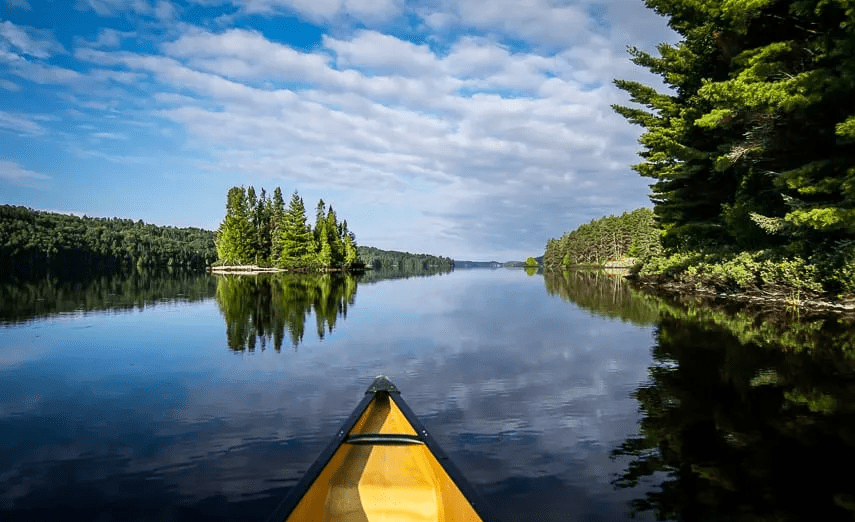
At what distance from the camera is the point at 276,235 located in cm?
9962

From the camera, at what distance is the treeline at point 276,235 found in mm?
92750

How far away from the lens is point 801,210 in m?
16.5

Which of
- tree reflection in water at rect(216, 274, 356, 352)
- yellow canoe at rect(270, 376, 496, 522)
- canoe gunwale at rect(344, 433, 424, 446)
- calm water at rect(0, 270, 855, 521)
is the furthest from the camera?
tree reflection in water at rect(216, 274, 356, 352)

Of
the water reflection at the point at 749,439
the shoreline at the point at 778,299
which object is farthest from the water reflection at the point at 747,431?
the shoreline at the point at 778,299

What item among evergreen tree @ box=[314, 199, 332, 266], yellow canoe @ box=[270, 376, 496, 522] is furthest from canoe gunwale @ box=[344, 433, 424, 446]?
evergreen tree @ box=[314, 199, 332, 266]

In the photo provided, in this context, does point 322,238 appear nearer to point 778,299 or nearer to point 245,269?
point 245,269

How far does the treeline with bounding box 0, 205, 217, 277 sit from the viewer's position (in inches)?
4018

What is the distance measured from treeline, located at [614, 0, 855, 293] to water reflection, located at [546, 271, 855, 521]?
5.45 metres

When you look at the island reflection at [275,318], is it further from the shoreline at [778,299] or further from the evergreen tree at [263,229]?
the evergreen tree at [263,229]

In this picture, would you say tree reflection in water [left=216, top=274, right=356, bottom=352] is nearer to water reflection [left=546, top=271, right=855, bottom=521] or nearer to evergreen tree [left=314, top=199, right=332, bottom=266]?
water reflection [left=546, top=271, right=855, bottom=521]

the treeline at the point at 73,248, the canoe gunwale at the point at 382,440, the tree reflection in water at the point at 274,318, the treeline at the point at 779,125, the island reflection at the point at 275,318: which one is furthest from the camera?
the treeline at the point at 73,248

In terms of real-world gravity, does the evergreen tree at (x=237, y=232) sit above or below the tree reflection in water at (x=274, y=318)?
above

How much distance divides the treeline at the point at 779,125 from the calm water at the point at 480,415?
12.4 feet

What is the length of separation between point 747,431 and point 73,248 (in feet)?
472
